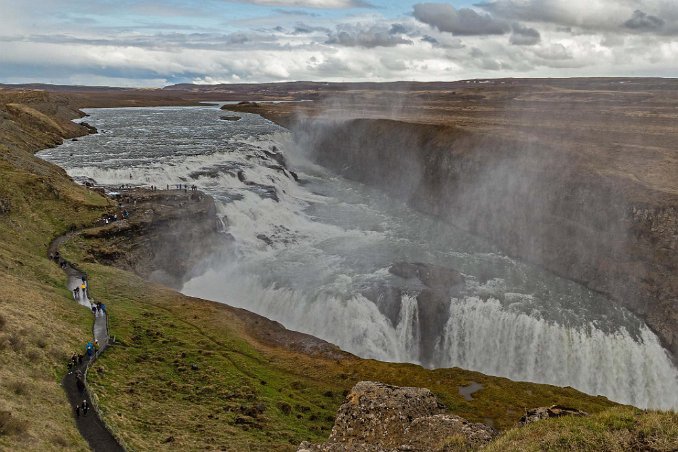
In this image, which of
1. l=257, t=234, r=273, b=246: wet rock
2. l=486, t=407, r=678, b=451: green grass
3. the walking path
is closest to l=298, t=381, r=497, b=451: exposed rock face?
l=486, t=407, r=678, b=451: green grass

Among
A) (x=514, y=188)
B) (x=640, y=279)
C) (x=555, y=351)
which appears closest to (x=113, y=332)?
(x=555, y=351)

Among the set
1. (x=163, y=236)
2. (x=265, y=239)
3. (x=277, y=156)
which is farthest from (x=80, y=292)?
(x=277, y=156)

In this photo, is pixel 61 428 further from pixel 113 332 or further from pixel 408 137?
pixel 408 137

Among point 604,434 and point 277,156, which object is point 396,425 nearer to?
point 604,434

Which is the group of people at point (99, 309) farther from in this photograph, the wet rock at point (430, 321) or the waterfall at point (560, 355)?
the waterfall at point (560, 355)

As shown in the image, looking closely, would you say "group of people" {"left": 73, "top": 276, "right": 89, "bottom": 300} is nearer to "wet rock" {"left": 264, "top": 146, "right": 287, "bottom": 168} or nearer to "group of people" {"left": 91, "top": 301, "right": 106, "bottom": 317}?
"group of people" {"left": 91, "top": 301, "right": 106, "bottom": 317}

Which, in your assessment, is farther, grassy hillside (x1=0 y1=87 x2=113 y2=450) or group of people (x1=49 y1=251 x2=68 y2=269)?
group of people (x1=49 y1=251 x2=68 y2=269)

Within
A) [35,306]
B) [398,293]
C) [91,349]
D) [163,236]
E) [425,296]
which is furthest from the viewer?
[163,236]
